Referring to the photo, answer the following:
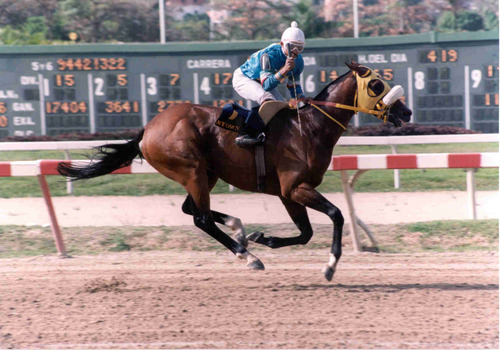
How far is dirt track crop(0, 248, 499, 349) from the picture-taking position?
11.9 feet

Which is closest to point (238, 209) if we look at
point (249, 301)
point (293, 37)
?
point (293, 37)

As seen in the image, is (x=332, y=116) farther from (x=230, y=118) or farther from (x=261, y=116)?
(x=230, y=118)

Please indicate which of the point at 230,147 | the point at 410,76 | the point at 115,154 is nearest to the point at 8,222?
the point at 115,154

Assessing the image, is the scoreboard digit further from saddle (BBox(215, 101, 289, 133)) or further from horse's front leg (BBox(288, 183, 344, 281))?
horse's front leg (BBox(288, 183, 344, 281))

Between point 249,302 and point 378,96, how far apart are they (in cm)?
163

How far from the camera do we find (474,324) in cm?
382

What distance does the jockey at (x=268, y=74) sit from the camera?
4.76 metres

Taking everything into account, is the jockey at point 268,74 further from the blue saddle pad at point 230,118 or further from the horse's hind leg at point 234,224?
the horse's hind leg at point 234,224

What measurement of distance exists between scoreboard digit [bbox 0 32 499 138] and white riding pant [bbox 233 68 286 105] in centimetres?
629

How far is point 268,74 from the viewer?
485 centimetres

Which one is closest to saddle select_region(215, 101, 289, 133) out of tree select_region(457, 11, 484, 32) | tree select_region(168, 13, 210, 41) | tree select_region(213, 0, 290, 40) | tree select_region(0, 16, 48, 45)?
tree select_region(0, 16, 48, 45)

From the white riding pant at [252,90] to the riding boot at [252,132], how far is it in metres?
0.14

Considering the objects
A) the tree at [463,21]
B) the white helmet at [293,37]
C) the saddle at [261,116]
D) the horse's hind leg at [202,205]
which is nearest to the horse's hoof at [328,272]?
the horse's hind leg at [202,205]

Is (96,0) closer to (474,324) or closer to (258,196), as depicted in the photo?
(258,196)
